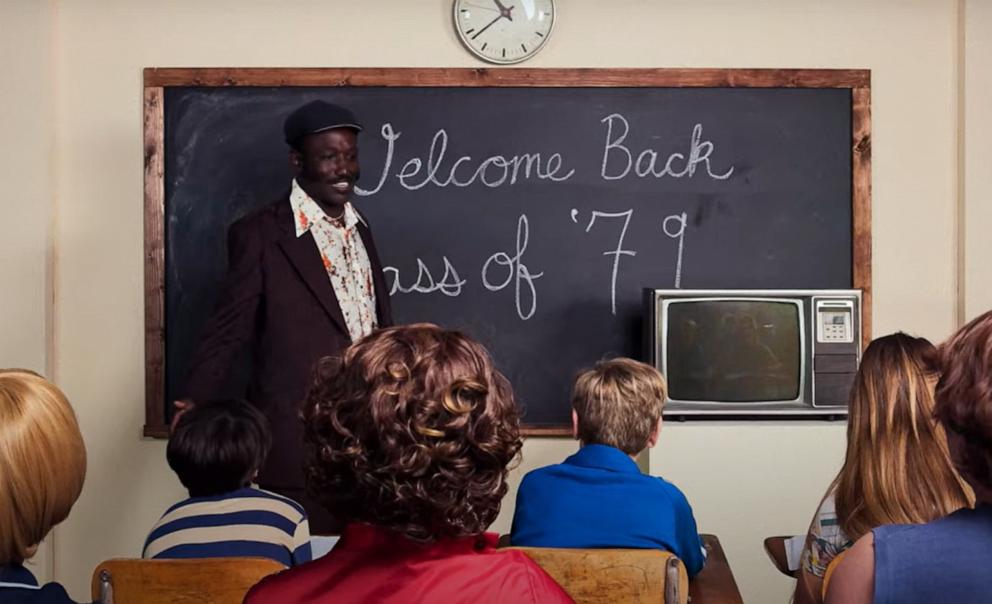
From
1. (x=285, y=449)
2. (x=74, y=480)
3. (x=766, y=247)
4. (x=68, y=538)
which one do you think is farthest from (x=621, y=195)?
(x=74, y=480)

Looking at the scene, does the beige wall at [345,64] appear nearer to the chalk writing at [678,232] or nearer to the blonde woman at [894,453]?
the chalk writing at [678,232]

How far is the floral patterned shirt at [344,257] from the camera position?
Result: 3.39 m

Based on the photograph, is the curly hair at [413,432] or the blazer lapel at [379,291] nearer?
the curly hair at [413,432]

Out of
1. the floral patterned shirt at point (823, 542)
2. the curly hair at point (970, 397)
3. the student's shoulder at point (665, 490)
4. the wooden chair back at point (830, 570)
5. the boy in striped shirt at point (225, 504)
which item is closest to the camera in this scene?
the curly hair at point (970, 397)

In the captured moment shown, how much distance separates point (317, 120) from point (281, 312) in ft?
1.78

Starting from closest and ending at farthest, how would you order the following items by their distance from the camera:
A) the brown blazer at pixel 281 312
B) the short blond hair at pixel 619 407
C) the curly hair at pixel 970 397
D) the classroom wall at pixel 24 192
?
the curly hair at pixel 970 397 → the short blond hair at pixel 619 407 → the brown blazer at pixel 281 312 → the classroom wall at pixel 24 192

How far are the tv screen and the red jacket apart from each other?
92.1 inches

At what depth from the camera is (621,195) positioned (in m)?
3.89

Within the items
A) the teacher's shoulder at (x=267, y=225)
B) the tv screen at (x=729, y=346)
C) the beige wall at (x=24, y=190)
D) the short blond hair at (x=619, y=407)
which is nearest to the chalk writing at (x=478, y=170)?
the teacher's shoulder at (x=267, y=225)

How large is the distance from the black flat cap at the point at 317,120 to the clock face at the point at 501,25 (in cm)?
65

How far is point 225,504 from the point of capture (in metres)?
2.11

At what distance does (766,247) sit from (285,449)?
1.66 m

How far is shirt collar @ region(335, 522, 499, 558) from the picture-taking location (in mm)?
1160

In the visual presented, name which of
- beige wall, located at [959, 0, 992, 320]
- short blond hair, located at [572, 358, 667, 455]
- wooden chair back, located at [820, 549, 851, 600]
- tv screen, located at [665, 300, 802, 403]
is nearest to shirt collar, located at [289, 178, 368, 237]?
tv screen, located at [665, 300, 802, 403]
